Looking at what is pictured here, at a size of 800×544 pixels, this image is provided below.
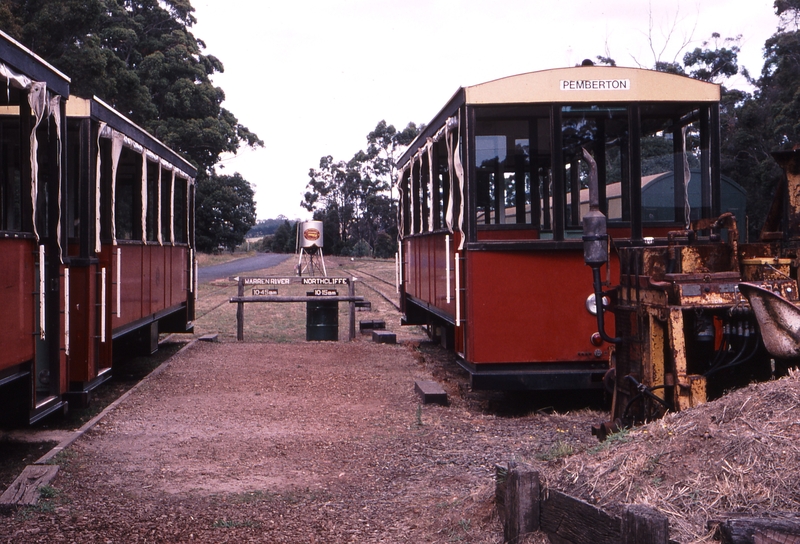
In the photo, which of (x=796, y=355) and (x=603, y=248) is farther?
(x=603, y=248)

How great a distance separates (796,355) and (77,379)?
19.1ft

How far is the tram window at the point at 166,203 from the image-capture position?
11.8 m

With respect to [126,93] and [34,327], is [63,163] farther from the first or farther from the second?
[126,93]

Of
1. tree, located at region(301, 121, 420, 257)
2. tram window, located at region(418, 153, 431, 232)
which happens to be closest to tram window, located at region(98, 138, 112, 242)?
tram window, located at region(418, 153, 431, 232)

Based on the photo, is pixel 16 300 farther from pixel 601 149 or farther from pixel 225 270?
pixel 225 270

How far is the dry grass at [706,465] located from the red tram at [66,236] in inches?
153

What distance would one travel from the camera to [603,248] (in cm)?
538

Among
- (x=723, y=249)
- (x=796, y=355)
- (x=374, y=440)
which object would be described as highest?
(x=723, y=249)

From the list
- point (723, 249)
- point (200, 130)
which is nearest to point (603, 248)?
point (723, 249)

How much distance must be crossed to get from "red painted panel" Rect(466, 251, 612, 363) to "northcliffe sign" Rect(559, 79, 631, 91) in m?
1.48

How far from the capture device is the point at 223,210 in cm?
4909

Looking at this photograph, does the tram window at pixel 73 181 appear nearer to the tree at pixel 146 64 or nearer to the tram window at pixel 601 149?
the tram window at pixel 601 149

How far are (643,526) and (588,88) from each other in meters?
5.43

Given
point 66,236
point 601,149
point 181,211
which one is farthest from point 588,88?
point 181,211
